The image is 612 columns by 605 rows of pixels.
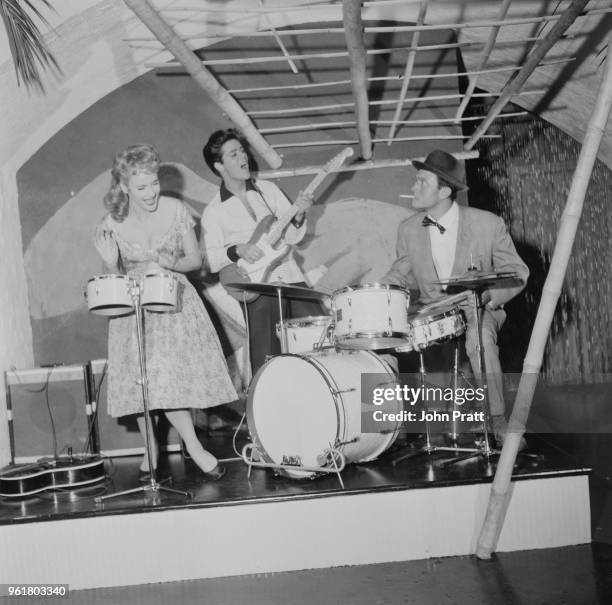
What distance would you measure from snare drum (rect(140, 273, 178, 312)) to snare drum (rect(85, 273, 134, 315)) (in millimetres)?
79

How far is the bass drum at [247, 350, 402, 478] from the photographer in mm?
4352

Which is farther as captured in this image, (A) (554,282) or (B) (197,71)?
(B) (197,71)

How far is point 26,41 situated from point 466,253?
3.18 metres

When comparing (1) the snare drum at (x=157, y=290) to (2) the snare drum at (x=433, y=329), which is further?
(2) the snare drum at (x=433, y=329)

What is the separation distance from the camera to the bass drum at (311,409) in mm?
4352

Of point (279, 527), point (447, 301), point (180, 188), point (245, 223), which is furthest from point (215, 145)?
point (279, 527)

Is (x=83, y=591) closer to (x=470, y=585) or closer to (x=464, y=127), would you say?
(x=470, y=585)

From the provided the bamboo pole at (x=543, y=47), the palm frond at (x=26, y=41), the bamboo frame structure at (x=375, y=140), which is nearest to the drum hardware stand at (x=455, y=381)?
the bamboo pole at (x=543, y=47)

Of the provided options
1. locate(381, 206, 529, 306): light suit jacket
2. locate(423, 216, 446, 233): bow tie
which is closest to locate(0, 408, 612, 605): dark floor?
locate(381, 206, 529, 306): light suit jacket

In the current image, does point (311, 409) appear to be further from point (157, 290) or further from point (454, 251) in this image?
point (454, 251)

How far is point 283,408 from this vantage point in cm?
454

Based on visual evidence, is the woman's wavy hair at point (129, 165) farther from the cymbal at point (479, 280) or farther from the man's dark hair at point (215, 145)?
the man's dark hair at point (215, 145)

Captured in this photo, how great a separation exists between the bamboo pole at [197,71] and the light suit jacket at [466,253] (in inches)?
53.5

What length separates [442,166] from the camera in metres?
5.71
